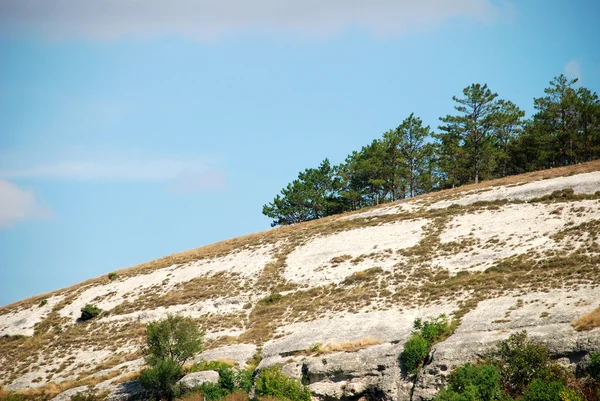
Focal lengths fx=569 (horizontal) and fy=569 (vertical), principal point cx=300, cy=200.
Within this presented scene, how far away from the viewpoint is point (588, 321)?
33.3m

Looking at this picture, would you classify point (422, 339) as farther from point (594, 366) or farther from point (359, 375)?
point (594, 366)

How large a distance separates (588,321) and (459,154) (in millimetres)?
66670

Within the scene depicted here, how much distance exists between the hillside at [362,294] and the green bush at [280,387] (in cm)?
97

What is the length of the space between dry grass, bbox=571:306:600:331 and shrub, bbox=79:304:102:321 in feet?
157

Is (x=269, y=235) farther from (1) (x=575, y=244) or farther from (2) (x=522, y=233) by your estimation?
(1) (x=575, y=244)

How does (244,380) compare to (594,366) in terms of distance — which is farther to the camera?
(244,380)

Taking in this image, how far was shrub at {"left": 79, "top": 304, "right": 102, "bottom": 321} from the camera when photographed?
203 feet

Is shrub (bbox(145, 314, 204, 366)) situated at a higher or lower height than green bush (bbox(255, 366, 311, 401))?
higher

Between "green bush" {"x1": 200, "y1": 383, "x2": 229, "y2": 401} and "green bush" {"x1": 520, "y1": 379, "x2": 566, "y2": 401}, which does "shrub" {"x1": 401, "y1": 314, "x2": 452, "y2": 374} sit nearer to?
"green bush" {"x1": 520, "y1": 379, "x2": 566, "y2": 401}

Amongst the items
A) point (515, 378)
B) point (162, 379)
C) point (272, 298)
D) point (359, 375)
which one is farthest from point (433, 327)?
point (272, 298)

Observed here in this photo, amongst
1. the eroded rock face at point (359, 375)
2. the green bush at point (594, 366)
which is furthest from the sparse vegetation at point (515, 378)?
the eroded rock face at point (359, 375)

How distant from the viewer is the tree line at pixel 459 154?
94.9 meters

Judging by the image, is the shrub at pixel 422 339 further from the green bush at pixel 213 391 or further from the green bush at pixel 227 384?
the green bush at pixel 213 391

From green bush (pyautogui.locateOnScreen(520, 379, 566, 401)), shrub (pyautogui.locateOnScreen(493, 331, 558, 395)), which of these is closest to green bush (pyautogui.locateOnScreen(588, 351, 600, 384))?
Result: green bush (pyautogui.locateOnScreen(520, 379, 566, 401))
